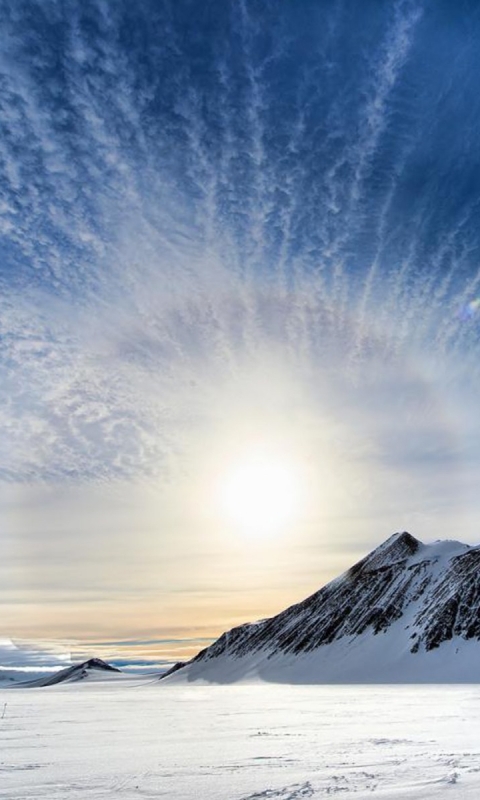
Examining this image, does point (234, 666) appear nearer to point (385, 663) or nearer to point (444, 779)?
point (385, 663)

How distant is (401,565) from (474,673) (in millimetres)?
56534

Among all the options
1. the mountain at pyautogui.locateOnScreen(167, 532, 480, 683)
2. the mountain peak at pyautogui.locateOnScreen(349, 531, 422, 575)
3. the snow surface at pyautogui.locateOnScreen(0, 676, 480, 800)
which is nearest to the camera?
the snow surface at pyautogui.locateOnScreen(0, 676, 480, 800)

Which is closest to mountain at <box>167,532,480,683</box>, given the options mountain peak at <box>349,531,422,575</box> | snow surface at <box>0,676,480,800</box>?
mountain peak at <box>349,531,422,575</box>

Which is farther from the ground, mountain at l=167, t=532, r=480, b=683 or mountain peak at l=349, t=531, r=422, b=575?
mountain peak at l=349, t=531, r=422, b=575

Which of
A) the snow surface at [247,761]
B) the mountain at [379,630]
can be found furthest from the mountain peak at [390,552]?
the snow surface at [247,761]

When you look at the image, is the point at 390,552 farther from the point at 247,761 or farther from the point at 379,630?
the point at 247,761

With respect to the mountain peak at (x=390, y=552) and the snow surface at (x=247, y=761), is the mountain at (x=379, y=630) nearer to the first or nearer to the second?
the mountain peak at (x=390, y=552)

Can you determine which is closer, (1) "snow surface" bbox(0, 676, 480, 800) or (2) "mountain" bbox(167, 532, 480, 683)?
(1) "snow surface" bbox(0, 676, 480, 800)

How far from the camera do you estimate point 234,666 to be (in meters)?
156

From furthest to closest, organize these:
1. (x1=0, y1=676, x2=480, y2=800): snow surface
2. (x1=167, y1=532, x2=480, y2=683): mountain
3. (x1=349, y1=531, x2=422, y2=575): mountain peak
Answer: (x1=349, y1=531, x2=422, y2=575): mountain peak < (x1=167, y1=532, x2=480, y2=683): mountain < (x1=0, y1=676, x2=480, y2=800): snow surface

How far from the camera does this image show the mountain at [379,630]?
107 meters

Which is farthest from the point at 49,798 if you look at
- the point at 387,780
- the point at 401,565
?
the point at 401,565

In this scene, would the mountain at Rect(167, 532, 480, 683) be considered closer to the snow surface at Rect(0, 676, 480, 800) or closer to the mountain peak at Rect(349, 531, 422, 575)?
the mountain peak at Rect(349, 531, 422, 575)

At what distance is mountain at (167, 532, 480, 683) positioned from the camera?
107 meters
